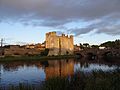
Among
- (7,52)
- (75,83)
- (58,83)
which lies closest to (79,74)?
(75,83)

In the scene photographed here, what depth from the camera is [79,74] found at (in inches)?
570

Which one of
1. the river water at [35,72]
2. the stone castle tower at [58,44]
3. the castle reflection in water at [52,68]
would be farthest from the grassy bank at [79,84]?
the stone castle tower at [58,44]

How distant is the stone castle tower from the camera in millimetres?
77562

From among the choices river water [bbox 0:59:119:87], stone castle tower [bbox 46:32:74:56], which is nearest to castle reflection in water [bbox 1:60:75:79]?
river water [bbox 0:59:119:87]

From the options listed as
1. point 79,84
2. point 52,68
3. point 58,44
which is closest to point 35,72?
point 52,68

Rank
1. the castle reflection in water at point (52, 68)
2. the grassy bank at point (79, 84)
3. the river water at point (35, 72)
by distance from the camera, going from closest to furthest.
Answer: the grassy bank at point (79, 84) → the river water at point (35, 72) → the castle reflection in water at point (52, 68)

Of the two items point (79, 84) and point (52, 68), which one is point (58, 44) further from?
point (79, 84)

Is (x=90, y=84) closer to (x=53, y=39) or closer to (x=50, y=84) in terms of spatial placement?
(x=50, y=84)

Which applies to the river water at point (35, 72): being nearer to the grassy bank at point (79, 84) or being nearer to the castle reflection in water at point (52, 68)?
the castle reflection in water at point (52, 68)

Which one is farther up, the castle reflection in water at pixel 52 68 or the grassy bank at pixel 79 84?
the grassy bank at pixel 79 84

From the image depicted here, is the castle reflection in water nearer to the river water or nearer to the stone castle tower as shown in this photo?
the river water

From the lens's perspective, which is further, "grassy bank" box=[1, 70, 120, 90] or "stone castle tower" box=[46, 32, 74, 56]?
"stone castle tower" box=[46, 32, 74, 56]

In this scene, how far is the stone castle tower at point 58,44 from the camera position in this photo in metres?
77.6

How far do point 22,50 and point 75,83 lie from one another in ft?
217
